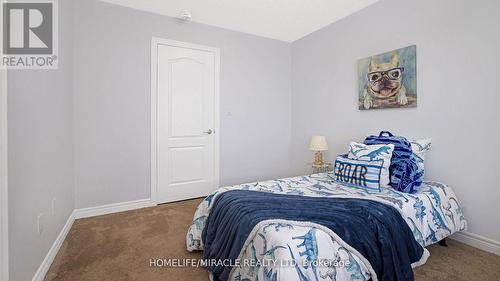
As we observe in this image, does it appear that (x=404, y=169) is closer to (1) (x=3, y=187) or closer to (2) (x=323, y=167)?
(2) (x=323, y=167)

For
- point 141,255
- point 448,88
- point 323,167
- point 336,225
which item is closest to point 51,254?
point 141,255

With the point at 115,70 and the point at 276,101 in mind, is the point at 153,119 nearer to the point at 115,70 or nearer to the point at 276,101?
the point at 115,70

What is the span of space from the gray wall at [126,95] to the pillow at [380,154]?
5.98 ft

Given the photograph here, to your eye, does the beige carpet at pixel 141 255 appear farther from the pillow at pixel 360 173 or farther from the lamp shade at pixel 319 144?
the lamp shade at pixel 319 144

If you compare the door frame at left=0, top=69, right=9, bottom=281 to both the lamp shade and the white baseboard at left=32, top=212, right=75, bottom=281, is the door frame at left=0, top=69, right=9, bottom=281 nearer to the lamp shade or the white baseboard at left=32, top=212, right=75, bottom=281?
the white baseboard at left=32, top=212, right=75, bottom=281

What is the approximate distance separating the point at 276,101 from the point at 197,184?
1.82m

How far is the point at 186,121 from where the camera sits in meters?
3.17

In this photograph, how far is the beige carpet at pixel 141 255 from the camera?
1.59 m

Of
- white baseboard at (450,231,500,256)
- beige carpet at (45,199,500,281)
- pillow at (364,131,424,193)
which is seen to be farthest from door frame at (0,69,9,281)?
white baseboard at (450,231,500,256)

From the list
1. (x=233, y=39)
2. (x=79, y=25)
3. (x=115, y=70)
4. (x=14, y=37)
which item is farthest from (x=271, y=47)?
(x=14, y=37)

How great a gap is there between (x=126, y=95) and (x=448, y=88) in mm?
3315

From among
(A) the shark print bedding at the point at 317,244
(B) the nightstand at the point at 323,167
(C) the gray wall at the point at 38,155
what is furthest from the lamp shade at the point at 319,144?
(C) the gray wall at the point at 38,155

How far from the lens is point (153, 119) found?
295 cm

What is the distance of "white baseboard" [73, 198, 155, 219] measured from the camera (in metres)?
2.60
